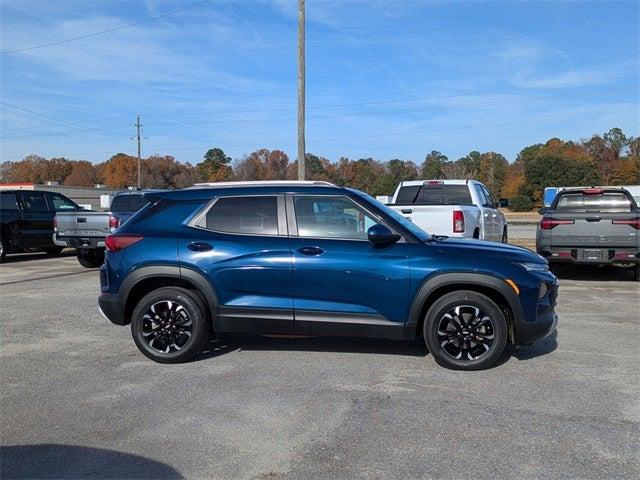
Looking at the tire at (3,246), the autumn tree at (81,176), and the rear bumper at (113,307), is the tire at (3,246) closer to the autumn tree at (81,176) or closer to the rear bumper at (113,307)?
the rear bumper at (113,307)

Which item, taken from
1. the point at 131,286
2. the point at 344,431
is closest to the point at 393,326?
the point at 344,431

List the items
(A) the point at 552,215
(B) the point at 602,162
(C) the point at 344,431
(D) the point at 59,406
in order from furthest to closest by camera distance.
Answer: (B) the point at 602,162, (A) the point at 552,215, (D) the point at 59,406, (C) the point at 344,431

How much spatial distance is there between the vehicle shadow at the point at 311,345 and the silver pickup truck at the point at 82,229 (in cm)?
786

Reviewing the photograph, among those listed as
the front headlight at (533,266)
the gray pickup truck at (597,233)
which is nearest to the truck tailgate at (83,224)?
the gray pickup truck at (597,233)

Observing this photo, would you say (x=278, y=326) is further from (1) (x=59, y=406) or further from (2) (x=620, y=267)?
(2) (x=620, y=267)

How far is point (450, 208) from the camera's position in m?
9.85

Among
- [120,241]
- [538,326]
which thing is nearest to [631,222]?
[538,326]

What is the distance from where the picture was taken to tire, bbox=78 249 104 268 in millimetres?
14062

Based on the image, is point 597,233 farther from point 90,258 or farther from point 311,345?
point 90,258

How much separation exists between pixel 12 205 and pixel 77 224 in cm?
312

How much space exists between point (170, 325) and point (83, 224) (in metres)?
8.80

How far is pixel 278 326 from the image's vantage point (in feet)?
18.5

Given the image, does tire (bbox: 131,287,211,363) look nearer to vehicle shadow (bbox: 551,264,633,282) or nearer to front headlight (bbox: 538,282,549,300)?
front headlight (bbox: 538,282,549,300)

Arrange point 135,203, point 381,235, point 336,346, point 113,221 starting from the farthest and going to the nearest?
point 135,203 → point 113,221 → point 336,346 → point 381,235
